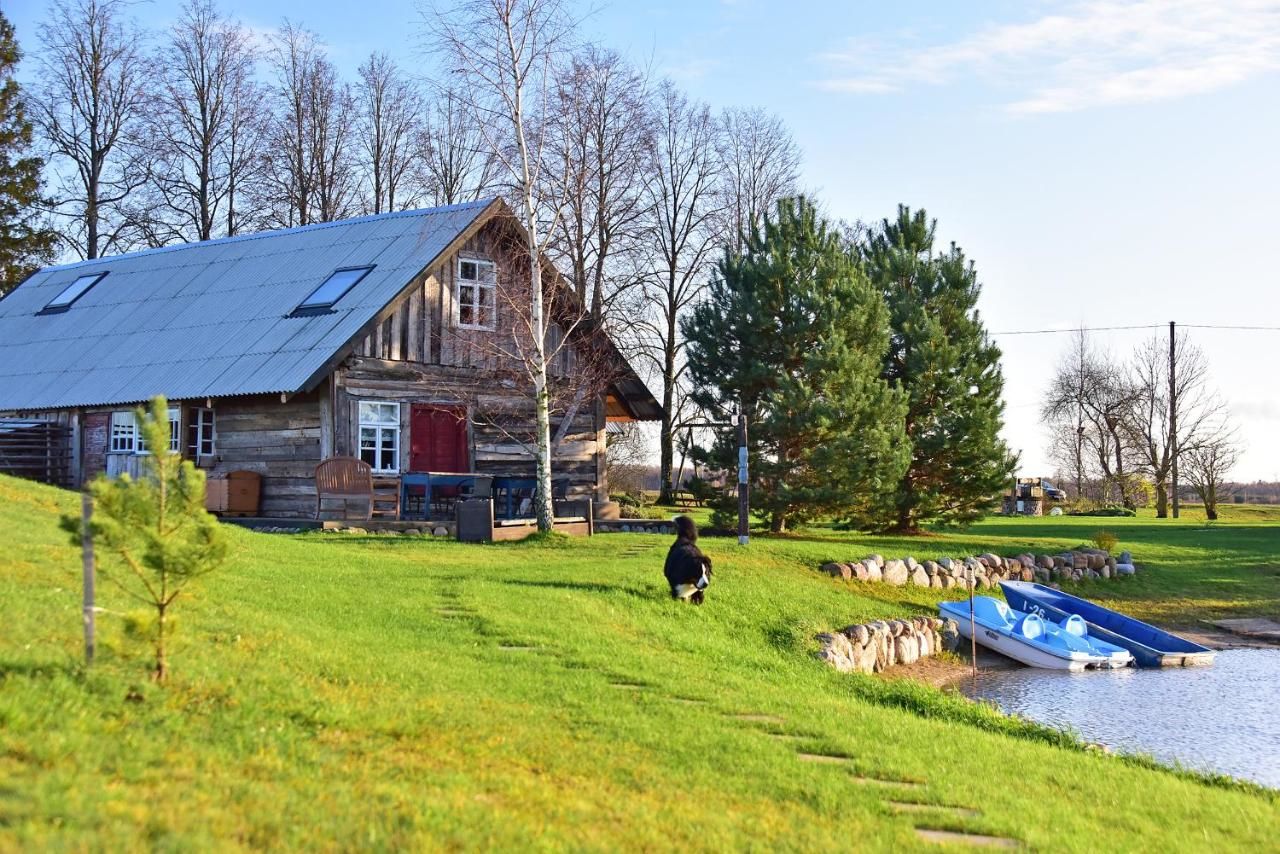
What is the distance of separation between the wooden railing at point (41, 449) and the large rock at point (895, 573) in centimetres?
1901

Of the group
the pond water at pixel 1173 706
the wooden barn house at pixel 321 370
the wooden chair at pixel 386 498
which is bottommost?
the pond water at pixel 1173 706

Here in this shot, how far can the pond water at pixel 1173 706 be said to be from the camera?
533 inches

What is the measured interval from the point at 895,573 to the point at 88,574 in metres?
17.7

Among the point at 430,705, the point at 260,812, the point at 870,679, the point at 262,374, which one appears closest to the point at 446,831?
the point at 260,812

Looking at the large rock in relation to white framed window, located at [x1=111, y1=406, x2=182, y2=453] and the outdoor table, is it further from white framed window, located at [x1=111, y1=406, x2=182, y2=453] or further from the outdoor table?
white framed window, located at [x1=111, y1=406, x2=182, y2=453]

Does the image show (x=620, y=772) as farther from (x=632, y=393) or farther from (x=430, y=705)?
(x=632, y=393)

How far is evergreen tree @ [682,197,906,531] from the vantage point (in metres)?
26.8

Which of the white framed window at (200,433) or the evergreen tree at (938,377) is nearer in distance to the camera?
the white framed window at (200,433)

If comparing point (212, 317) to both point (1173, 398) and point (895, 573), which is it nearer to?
point (895, 573)

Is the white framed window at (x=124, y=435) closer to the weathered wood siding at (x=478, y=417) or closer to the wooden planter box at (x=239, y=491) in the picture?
the wooden planter box at (x=239, y=491)

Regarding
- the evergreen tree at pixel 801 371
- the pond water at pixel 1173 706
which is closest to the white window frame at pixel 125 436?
the evergreen tree at pixel 801 371

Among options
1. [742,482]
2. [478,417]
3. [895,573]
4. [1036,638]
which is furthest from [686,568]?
[478,417]

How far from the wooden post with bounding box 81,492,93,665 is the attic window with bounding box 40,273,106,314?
30124 millimetres

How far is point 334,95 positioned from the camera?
53.6m
